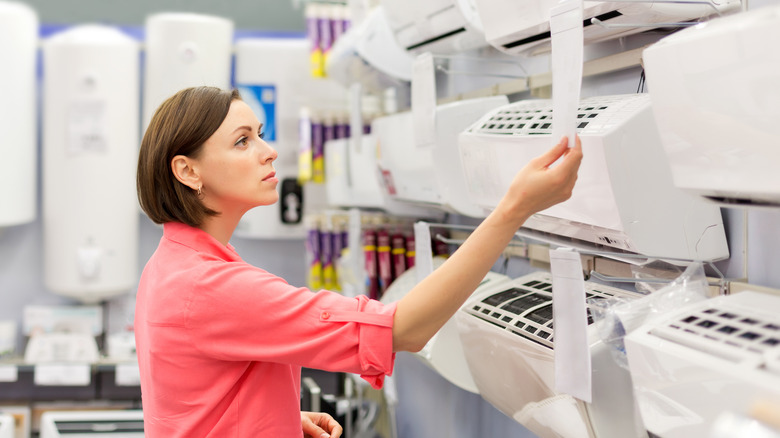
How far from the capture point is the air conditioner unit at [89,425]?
312cm

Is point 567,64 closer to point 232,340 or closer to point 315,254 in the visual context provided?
point 232,340

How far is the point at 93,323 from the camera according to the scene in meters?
3.60

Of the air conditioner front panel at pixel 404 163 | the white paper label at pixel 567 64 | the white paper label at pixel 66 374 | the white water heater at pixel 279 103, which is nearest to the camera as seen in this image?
the white paper label at pixel 567 64

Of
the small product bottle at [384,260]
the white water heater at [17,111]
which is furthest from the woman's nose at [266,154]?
the white water heater at [17,111]

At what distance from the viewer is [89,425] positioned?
10.3ft

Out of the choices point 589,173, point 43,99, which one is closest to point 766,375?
point 589,173

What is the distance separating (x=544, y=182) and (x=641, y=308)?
0.73ft

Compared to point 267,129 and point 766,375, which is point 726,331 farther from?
point 267,129

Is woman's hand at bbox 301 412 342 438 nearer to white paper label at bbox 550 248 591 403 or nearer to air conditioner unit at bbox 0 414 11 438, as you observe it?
white paper label at bbox 550 248 591 403

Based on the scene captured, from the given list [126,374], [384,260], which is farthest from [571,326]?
[126,374]

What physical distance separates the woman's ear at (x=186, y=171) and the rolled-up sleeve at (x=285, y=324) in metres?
0.16

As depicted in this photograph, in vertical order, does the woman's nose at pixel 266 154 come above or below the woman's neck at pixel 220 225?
above

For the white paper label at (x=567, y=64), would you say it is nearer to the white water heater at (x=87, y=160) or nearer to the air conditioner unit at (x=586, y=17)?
the air conditioner unit at (x=586, y=17)

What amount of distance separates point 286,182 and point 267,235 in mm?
278
